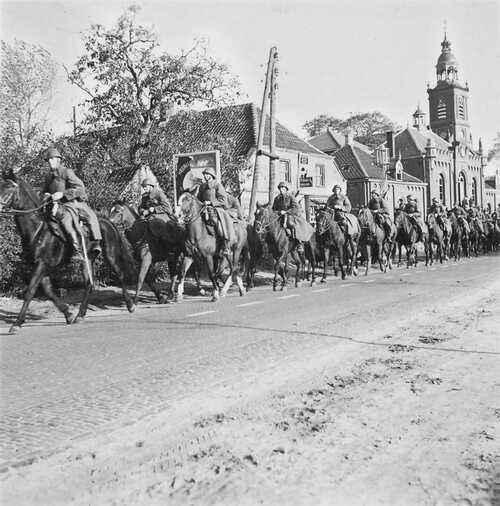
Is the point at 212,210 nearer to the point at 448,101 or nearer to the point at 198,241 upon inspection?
the point at 198,241

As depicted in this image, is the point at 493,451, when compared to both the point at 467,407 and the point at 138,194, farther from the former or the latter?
the point at 138,194

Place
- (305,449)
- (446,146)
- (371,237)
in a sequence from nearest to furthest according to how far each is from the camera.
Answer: (305,449), (371,237), (446,146)

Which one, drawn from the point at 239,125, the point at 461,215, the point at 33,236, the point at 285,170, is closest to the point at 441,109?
the point at 285,170

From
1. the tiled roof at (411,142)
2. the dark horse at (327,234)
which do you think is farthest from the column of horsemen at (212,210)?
the tiled roof at (411,142)

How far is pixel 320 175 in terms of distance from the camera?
49.8 meters

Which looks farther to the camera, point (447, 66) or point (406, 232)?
point (447, 66)

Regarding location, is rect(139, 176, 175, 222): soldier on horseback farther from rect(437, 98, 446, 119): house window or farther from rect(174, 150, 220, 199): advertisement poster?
rect(437, 98, 446, 119): house window

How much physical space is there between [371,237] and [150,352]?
15622mm

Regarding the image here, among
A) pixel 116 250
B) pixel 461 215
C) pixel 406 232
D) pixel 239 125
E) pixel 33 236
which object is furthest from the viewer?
pixel 239 125

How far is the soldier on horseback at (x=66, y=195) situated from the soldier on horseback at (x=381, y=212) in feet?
47.2

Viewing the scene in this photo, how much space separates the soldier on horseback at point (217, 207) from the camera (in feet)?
44.1

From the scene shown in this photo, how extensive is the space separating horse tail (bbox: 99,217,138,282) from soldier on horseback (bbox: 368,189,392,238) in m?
12.6

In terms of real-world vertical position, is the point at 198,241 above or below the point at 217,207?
below

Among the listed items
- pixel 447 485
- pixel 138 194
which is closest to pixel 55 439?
pixel 447 485
